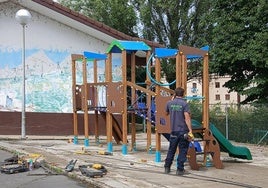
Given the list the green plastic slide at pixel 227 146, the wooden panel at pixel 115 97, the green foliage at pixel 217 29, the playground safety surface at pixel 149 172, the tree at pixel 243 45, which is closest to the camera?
the playground safety surface at pixel 149 172

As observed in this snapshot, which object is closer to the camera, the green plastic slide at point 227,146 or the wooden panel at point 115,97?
the green plastic slide at point 227,146

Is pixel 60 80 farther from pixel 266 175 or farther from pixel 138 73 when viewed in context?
pixel 266 175

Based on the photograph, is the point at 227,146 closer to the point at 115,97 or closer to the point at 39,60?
the point at 115,97

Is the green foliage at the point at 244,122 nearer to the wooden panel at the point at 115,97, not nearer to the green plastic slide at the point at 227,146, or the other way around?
the green plastic slide at the point at 227,146

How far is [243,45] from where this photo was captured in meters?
23.2

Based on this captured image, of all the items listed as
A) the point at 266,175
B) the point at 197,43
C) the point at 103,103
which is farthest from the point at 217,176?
the point at 197,43

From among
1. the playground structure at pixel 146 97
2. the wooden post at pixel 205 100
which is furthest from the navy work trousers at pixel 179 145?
the wooden post at pixel 205 100

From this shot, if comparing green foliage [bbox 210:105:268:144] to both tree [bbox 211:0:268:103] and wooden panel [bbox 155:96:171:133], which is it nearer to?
tree [bbox 211:0:268:103]

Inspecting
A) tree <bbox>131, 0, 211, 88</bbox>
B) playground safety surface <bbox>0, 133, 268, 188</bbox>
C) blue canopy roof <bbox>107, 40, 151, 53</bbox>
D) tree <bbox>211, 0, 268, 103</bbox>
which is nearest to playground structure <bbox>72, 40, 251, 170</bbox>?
blue canopy roof <bbox>107, 40, 151, 53</bbox>

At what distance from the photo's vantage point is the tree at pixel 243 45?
22.1m

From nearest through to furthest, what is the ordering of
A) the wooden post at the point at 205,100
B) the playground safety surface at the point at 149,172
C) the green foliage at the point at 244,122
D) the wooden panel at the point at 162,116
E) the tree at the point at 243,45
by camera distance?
the playground safety surface at the point at 149,172 → the wooden panel at the point at 162,116 → the wooden post at the point at 205,100 → the green foliage at the point at 244,122 → the tree at the point at 243,45

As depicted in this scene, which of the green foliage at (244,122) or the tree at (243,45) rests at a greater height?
the tree at (243,45)

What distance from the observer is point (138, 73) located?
30.3m

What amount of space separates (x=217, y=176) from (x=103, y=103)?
7941mm
